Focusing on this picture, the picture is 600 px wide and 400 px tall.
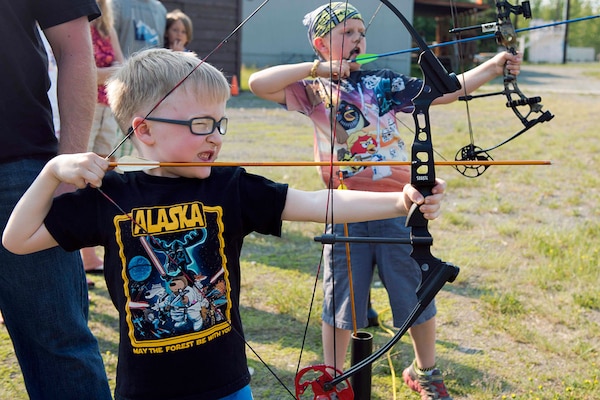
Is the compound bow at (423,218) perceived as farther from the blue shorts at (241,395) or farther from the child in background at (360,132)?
the child in background at (360,132)

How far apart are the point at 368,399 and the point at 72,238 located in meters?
1.10

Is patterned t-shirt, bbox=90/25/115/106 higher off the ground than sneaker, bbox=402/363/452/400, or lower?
higher

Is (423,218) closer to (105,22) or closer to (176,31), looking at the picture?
(105,22)

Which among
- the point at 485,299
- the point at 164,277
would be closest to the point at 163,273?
the point at 164,277

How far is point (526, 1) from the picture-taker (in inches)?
93.0

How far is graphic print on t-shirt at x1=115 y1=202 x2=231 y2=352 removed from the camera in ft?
5.34

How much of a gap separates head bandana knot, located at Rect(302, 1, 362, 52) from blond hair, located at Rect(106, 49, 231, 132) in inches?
34.4

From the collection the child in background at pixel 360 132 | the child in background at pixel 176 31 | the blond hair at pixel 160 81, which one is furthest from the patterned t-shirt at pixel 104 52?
the blond hair at pixel 160 81

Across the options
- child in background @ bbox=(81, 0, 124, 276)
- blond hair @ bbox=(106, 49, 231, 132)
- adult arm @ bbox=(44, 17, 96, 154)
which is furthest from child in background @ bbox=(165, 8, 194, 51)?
blond hair @ bbox=(106, 49, 231, 132)

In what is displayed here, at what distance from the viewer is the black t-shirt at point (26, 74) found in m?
1.83

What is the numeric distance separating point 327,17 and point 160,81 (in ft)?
3.33

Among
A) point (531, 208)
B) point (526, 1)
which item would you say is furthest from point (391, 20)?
point (531, 208)

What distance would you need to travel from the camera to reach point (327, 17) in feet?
8.29

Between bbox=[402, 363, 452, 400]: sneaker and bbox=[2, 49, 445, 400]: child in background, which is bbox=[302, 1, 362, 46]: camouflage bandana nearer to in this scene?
bbox=[2, 49, 445, 400]: child in background
